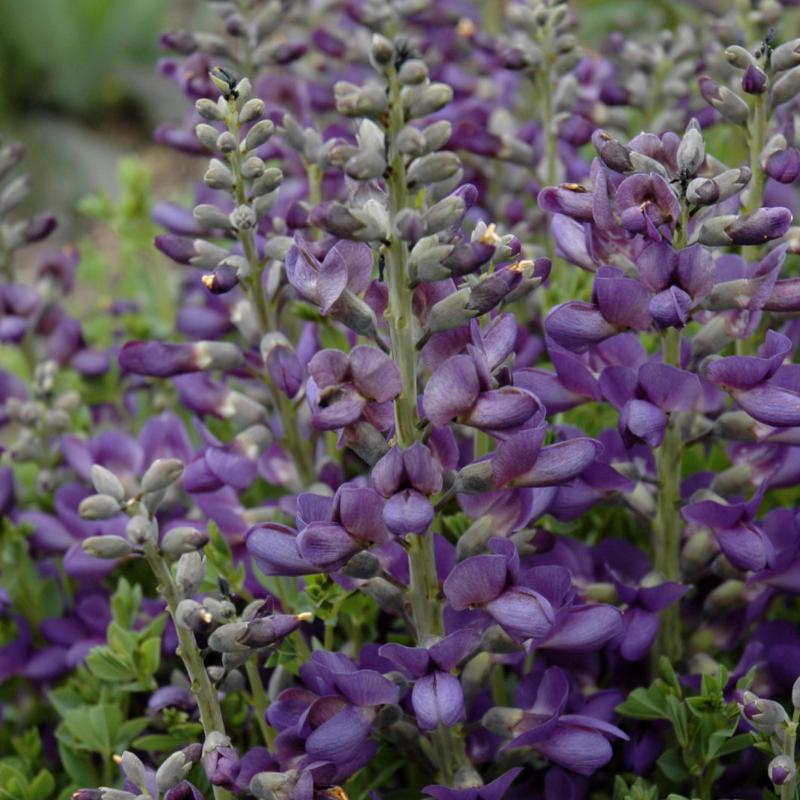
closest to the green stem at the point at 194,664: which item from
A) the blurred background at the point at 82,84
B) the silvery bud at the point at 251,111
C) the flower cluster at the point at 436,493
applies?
the flower cluster at the point at 436,493

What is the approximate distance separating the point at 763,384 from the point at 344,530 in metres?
0.47

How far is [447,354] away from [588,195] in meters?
0.26

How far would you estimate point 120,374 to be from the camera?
2.21 m

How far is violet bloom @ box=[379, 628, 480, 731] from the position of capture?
3.90ft

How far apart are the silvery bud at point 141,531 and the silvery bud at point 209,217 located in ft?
1.30

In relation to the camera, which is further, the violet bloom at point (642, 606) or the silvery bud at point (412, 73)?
the violet bloom at point (642, 606)

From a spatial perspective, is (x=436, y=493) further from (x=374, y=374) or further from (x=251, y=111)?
(x=251, y=111)

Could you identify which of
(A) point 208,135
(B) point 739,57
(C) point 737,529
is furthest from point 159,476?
(B) point 739,57

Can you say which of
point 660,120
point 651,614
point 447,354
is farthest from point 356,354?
point 660,120

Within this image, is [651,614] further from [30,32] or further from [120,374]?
[30,32]

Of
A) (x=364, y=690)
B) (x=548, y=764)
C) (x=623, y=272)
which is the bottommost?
(x=548, y=764)

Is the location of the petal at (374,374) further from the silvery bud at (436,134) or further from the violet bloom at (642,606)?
the violet bloom at (642,606)

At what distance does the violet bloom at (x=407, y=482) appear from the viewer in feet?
3.76

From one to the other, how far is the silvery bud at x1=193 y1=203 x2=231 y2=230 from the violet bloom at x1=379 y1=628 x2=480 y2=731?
555mm
